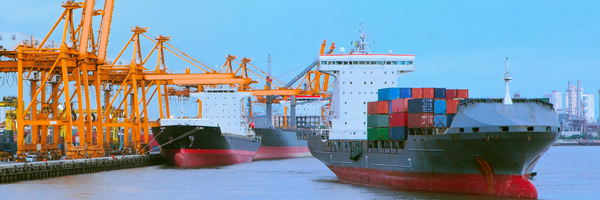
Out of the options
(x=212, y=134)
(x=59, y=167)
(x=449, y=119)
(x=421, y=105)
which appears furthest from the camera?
(x=212, y=134)

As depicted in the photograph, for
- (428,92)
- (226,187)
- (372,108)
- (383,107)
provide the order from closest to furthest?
(428,92), (383,107), (226,187), (372,108)

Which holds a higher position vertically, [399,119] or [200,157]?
[399,119]

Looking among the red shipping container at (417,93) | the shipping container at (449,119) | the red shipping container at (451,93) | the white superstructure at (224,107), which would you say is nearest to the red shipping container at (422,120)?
the shipping container at (449,119)

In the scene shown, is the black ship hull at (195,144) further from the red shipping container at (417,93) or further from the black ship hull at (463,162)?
the red shipping container at (417,93)

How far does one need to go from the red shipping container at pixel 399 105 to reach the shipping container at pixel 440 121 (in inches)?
→ 54.4

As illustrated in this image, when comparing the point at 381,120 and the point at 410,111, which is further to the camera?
the point at 381,120

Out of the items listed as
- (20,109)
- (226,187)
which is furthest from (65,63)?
(226,187)

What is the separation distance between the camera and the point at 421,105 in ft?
87.6

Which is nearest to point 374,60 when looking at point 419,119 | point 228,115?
point 419,119

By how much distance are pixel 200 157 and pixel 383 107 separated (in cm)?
1983

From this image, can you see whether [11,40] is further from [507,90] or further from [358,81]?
[507,90]

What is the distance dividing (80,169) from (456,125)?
21337mm

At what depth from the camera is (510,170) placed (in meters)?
24.0

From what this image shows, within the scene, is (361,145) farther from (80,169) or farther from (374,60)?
(80,169)
